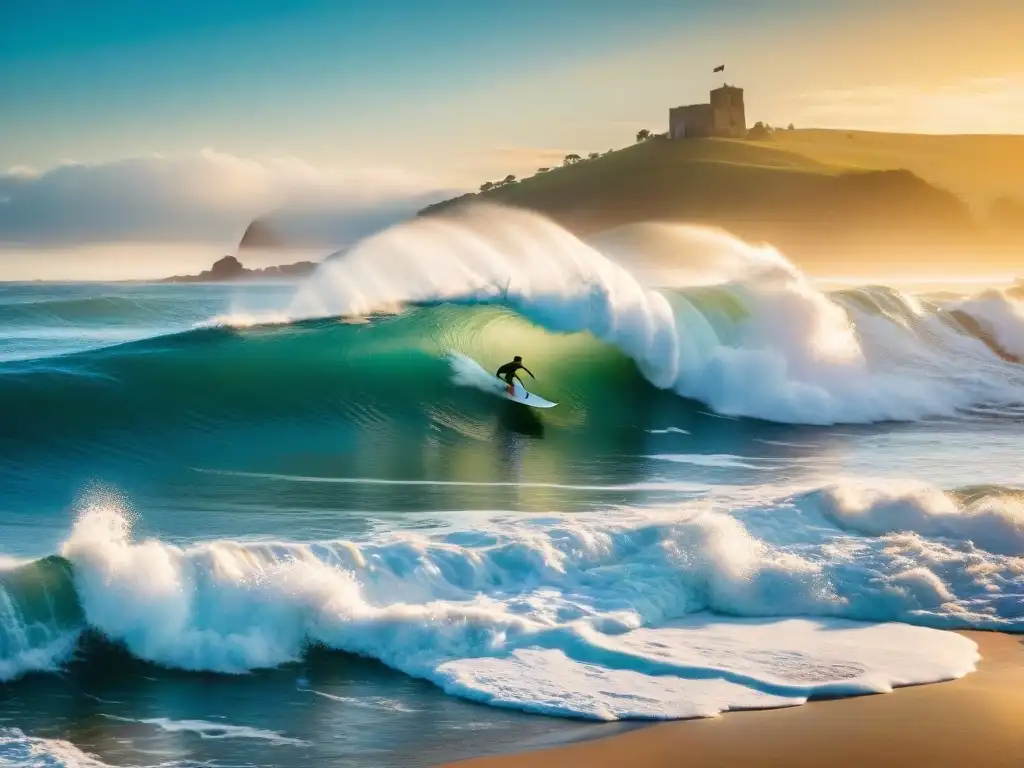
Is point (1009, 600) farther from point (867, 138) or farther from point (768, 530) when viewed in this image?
point (867, 138)

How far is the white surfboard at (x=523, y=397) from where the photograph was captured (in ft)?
44.1

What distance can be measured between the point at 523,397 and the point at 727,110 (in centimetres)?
9277

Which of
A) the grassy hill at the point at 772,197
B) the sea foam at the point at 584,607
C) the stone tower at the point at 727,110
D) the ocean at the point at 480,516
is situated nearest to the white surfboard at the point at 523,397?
the ocean at the point at 480,516

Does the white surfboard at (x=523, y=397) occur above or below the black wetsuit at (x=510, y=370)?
below

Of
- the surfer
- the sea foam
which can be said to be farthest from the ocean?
the surfer

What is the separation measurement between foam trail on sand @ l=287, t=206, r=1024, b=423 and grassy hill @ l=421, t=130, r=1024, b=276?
6911cm

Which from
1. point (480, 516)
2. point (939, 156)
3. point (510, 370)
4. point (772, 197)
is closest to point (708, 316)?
point (510, 370)

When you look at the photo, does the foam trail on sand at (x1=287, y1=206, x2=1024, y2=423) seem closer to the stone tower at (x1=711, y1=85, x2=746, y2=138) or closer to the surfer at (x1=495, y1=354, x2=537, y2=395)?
the surfer at (x1=495, y1=354, x2=537, y2=395)

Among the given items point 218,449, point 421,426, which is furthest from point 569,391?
point 218,449

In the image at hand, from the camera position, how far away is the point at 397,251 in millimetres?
17984

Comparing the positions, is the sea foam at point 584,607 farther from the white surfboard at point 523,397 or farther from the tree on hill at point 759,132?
the tree on hill at point 759,132

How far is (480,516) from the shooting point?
8945 mm

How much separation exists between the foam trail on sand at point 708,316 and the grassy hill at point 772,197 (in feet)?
227

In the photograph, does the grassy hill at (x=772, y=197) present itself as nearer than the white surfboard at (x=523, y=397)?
No
